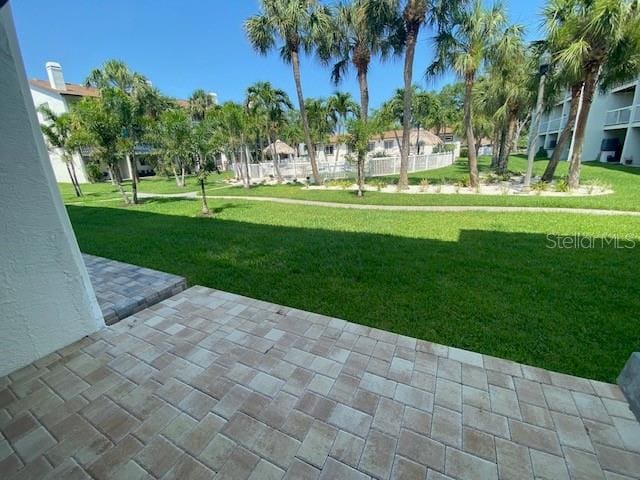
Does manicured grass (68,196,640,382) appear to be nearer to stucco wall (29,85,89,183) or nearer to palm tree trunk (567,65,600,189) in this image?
palm tree trunk (567,65,600,189)

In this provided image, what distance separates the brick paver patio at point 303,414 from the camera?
1577mm

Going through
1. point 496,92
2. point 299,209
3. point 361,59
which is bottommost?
point 299,209

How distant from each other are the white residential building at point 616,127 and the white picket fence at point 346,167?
7.86m

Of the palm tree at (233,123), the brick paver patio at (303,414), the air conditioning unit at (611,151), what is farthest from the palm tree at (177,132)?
the air conditioning unit at (611,151)

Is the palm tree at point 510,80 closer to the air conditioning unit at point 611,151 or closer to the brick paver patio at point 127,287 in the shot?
the air conditioning unit at point 611,151

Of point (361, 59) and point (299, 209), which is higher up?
point (361, 59)

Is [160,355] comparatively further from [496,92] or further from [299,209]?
[496,92]

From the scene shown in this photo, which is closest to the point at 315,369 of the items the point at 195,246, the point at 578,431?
the point at 578,431

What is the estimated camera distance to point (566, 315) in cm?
304

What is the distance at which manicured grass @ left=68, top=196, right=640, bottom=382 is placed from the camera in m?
2.77

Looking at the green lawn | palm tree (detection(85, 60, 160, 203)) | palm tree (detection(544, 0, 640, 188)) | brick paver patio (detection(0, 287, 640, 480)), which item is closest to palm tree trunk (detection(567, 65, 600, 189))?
palm tree (detection(544, 0, 640, 188))

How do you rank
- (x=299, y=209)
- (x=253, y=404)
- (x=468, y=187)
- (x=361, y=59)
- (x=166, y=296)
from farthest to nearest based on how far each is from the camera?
(x=361, y=59), (x=468, y=187), (x=299, y=209), (x=166, y=296), (x=253, y=404)

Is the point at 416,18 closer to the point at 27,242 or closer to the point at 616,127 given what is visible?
the point at 27,242

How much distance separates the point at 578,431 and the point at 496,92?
1811 cm
